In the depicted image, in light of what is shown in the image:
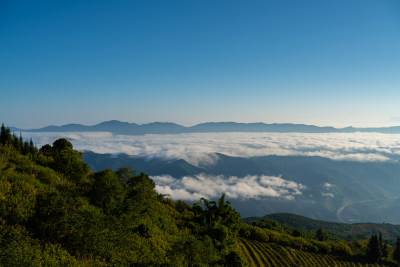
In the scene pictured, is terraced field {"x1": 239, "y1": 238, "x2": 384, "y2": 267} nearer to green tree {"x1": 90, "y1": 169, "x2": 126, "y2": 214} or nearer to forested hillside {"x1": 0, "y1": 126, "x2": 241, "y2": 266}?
forested hillside {"x1": 0, "y1": 126, "x2": 241, "y2": 266}

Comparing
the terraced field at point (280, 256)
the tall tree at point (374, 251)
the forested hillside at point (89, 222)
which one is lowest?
the tall tree at point (374, 251)

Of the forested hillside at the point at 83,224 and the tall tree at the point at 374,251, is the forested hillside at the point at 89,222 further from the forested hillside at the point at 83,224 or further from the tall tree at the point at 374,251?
the tall tree at the point at 374,251

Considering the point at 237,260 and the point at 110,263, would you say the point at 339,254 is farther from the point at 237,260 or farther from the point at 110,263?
the point at 110,263

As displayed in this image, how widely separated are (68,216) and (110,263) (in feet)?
21.3

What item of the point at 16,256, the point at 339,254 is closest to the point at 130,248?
the point at 16,256

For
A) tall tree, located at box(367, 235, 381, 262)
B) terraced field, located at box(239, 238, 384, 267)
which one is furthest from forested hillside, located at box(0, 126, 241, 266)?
tall tree, located at box(367, 235, 381, 262)

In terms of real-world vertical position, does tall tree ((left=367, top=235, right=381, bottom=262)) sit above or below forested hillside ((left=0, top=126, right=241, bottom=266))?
below

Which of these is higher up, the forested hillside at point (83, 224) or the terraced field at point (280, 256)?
the forested hillside at point (83, 224)

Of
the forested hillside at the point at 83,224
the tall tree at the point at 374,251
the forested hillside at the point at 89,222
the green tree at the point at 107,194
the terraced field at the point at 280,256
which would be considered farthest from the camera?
the tall tree at the point at 374,251

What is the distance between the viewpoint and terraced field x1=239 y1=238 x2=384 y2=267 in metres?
58.1

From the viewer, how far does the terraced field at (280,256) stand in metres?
58.1

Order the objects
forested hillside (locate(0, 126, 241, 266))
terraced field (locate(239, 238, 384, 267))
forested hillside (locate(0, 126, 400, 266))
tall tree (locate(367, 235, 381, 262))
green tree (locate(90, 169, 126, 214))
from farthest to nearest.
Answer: tall tree (locate(367, 235, 381, 262))
terraced field (locate(239, 238, 384, 267))
green tree (locate(90, 169, 126, 214))
forested hillside (locate(0, 126, 400, 266))
forested hillside (locate(0, 126, 241, 266))

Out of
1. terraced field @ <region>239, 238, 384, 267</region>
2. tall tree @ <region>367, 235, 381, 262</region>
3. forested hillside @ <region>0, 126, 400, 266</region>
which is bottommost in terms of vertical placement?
tall tree @ <region>367, 235, 381, 262</region>

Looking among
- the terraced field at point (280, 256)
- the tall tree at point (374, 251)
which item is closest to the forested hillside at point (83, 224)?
the terraced field at point (280, 256)
